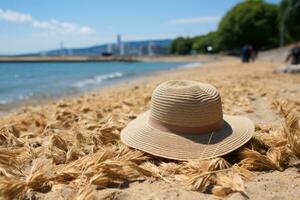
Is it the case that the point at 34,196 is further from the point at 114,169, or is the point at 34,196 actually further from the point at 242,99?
the point at 242,99

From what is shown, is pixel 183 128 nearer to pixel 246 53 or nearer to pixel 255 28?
pixel 246 53

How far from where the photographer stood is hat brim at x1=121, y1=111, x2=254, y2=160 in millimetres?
3396

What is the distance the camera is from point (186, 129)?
3.55m

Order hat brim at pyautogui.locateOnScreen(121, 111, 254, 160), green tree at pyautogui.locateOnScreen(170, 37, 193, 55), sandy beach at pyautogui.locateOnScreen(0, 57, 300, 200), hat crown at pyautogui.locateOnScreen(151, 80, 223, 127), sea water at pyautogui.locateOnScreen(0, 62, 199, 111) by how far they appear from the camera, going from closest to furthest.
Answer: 1. sandy beach at pyautogui.locateOnScreen(0, 57, 300, 200)
2. hat brim at pyautogui.locateOnScreen(121, 111, 254, 160)
3. hat crown at pyautogui.locateOnScreen(151, 80, 223, 127)
4. sea water at pyautogui.locateOnScreen(0, 62, 199, 111)
5. green tree at pyautogui.locateOnScreen(170, 37, 193, 55)

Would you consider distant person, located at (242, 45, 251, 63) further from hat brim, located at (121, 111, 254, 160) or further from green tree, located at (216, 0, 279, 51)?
green tree, located at (216, 0, 279, 51)

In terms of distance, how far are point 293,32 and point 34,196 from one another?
253 ft

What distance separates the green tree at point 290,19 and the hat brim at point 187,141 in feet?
205

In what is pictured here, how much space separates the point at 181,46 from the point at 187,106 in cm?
14203

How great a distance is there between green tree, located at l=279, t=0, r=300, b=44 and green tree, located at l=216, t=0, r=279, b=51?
321 cm

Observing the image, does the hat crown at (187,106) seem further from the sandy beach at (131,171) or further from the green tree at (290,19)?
the green tree at (290,19)

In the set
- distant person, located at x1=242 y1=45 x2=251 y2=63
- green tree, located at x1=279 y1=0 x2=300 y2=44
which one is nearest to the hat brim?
distant person, located at x1=242 y1=45 x2=251 y2=63

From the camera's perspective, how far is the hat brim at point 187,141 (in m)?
3.40

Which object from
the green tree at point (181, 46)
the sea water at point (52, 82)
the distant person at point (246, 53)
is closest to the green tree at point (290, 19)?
the distant person at point (246, 53)

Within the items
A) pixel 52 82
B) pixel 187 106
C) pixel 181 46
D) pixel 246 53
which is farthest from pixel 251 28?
pixel 187 106
